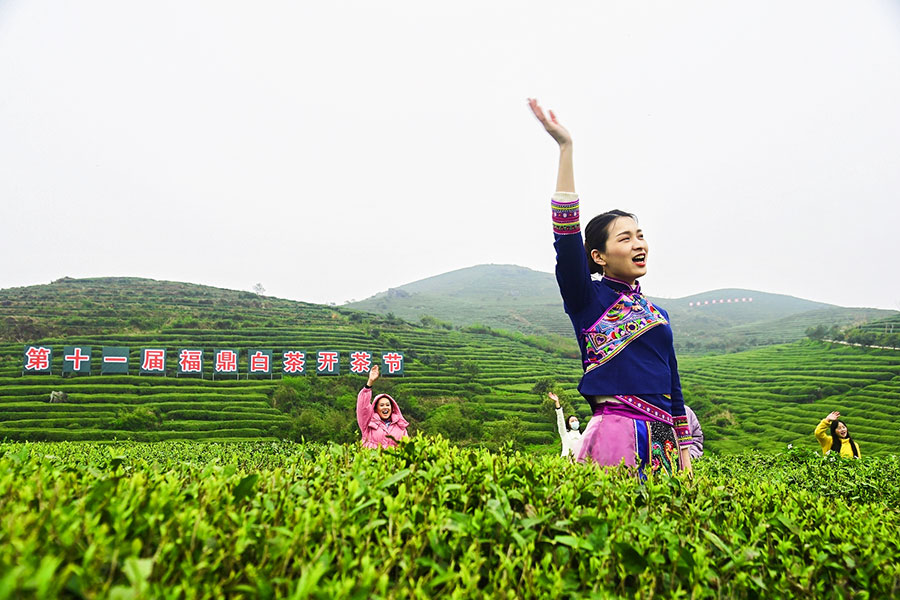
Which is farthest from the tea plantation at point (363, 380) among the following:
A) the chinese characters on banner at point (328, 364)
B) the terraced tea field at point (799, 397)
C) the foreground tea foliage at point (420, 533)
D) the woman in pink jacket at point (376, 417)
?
the foreground tea foliage at point (420, 533)

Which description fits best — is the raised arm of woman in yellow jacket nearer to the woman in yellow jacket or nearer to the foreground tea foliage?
the woman in yellow jacket

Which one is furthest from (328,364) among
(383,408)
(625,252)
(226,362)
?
(625,252)

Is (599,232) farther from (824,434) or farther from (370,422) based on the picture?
(824,434)

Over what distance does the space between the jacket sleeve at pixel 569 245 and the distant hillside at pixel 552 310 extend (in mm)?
27265

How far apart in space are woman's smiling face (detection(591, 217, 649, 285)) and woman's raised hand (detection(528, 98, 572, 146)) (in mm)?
521

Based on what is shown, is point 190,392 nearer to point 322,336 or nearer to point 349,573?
point 322,336

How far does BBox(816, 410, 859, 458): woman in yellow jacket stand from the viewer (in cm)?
690

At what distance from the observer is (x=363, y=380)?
78.4 ft

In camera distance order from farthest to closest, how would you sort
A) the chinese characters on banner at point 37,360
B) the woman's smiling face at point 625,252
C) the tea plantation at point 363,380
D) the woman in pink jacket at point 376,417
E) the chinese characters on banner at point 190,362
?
the chinese characters on banner at point 190,362
the chinese characters on banner at point 37,360
the tea plantation at point 363,380
the woman in pink jacket at point 376,417
the woman's smiling face at point 625,252

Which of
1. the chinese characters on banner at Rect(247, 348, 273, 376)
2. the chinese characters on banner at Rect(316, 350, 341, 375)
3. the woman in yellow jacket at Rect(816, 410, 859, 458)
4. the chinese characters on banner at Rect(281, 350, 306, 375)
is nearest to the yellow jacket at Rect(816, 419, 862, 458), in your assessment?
the woman in yellow jacket at Rect(816, 410, 859, 458)

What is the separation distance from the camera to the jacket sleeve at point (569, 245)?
6.48 ft

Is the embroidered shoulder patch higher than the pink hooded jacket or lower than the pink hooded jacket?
higher

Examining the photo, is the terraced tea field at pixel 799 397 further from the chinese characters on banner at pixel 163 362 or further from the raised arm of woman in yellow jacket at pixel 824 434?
the chinese characters on banner at pixel 163 362

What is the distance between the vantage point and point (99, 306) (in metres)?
33.6
